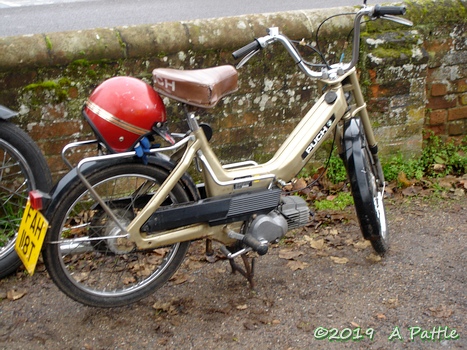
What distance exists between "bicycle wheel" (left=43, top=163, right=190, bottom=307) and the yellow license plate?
54 mm

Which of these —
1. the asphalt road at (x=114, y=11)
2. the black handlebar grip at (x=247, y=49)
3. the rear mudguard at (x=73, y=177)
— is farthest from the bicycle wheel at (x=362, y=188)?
the asphalt road at (x=114, y=11)

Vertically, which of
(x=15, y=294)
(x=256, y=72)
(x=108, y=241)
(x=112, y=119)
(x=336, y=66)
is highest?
(x=112, y=119)

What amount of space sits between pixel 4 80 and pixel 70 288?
1.47 m

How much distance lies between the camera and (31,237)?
9.70 feet

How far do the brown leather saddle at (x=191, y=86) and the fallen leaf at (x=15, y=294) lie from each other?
1460 mm

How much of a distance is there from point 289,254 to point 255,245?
723mm

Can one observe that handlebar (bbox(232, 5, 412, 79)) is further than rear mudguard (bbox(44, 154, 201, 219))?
Yes

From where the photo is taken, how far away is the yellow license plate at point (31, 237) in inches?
Result: 114

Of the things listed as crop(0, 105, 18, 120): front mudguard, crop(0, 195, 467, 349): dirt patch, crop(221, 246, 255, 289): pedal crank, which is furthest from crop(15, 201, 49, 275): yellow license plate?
crop(221, 246, 255, 289): pedal crank

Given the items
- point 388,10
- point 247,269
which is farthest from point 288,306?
point 388,10

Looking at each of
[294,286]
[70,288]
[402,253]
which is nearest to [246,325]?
[294,286]

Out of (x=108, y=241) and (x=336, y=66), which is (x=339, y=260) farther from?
(x=108, y=241)

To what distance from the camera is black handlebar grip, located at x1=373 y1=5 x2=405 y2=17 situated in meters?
3.13

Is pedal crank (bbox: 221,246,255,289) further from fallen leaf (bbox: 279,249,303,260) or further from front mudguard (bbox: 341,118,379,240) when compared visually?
front mudguard (bbox: 341,118,379,240)
